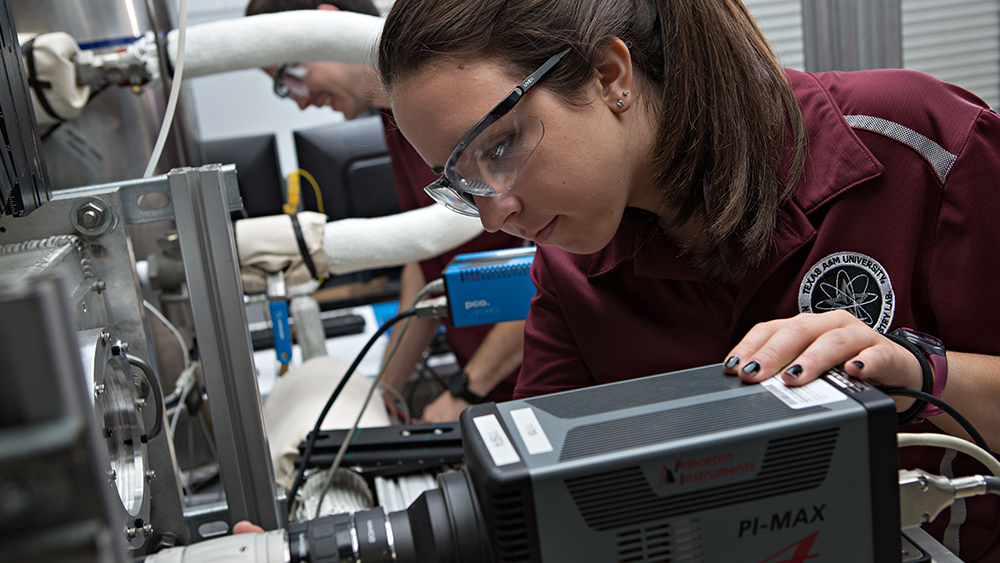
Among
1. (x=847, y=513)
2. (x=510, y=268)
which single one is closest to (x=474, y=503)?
(x=847, y=513)

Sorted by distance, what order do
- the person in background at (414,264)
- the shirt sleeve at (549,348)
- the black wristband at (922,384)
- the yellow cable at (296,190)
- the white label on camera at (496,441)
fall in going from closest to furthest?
the white label on camera at (496,441), the black wristband at (922,384), the shirt sleeve at (549,348), the person in background at (414,264), the yellow cable at (296,190)

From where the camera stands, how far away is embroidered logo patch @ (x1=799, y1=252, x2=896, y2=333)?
0.77 meters

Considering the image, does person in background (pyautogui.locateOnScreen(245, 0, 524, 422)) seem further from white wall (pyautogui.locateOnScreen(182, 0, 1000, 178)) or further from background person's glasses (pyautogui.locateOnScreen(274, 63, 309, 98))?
white wall (pyautogui.locateOnScreen(182, 0, 1000, 178))

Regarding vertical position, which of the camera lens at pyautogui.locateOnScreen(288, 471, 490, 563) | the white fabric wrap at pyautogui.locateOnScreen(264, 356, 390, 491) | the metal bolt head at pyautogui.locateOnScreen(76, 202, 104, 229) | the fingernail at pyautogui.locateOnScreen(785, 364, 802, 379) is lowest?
the white fabric wrap at pyautogui.locateOnScreen(264, 356, 390, 491)

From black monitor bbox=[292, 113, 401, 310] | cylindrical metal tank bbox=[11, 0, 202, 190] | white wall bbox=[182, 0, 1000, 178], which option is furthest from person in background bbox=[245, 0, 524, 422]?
white wall bbox=[182, 0, 1000, 178]

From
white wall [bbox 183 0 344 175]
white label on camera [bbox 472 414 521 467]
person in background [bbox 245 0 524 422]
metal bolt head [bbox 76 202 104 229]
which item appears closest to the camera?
white label on camera [bbox 472 414 521 467]

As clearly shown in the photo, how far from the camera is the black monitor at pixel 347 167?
78.5 inches

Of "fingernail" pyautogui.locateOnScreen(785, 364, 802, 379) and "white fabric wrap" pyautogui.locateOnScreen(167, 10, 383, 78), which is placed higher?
"white fabric wrap" pyautogui.locateOnScreen(167, 10, 383, 78)

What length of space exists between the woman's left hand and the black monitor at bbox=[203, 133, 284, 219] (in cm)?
174

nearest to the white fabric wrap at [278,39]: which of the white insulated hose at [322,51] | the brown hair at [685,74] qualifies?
the white insulated hose at [322,51]

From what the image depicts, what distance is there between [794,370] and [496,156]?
36cm

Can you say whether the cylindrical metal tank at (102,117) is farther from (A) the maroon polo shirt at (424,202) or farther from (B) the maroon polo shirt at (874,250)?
(B) the maroon polo shirt at (874,250)

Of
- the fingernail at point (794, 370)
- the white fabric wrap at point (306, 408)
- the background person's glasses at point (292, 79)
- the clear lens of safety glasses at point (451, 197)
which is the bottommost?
the white fabric wrap at point (306, 408)

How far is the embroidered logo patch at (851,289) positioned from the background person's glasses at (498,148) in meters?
0.37
